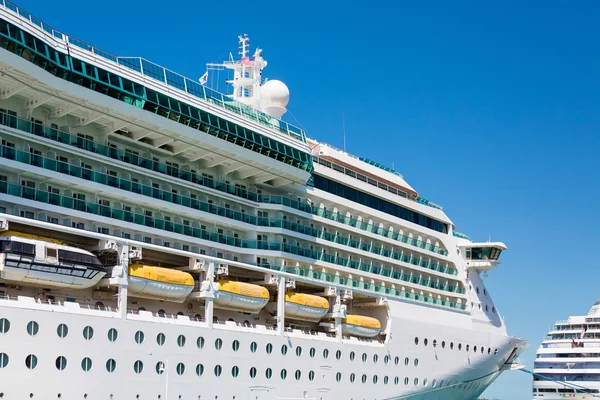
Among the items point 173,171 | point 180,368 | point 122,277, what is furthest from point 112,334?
point 173,171

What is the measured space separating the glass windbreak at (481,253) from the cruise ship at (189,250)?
4870 mm

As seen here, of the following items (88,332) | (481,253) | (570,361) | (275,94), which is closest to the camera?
(88,332)

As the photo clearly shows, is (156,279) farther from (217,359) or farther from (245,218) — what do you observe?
(245,218)

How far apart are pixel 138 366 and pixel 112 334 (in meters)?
1.31

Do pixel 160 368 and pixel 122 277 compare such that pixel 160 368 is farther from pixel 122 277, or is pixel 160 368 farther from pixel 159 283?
pixel 122 277

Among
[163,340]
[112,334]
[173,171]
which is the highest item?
[173,171]

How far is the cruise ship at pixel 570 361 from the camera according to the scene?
60438mm

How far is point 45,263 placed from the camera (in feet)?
74.5

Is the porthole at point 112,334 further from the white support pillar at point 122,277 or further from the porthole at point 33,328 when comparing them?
the porthole at point 33,328

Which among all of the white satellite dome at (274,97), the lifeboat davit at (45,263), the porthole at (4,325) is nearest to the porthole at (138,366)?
the lifeboat davit at (45,263)

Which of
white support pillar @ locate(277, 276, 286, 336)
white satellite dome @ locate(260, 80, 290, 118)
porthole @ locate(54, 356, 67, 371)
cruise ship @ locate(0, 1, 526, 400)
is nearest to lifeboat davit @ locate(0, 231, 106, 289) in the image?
cruise ship @ locate(0, 1, 526, 400)

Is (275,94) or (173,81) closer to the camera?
(173,81)

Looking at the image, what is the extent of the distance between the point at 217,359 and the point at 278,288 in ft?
15.2

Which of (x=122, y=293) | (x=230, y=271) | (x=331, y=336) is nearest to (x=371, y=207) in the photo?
(x=331, y=336)
